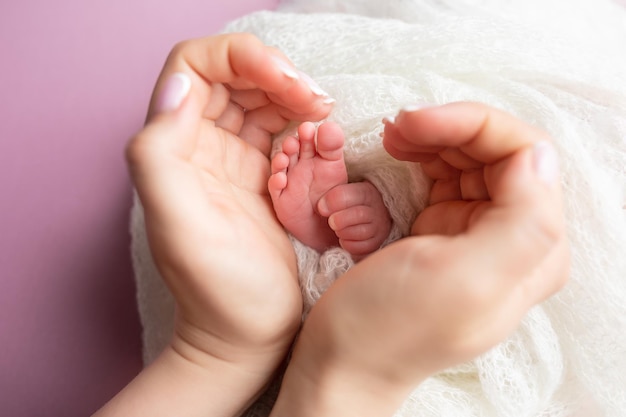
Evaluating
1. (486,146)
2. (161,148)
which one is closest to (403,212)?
(486,146)

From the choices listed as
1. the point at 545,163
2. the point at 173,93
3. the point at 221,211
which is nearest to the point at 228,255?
the point at 221,211

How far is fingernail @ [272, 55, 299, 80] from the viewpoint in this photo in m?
0.54

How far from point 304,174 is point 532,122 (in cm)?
24

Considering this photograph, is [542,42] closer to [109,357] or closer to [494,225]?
[494,225]

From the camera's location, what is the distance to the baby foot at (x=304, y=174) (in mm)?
562

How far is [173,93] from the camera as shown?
475mm

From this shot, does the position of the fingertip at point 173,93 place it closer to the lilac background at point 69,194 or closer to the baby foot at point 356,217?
the baby foot at point 356,217

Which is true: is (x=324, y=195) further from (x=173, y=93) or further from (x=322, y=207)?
(x=173, y=93)

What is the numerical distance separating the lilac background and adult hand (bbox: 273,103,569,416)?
0.45 metres

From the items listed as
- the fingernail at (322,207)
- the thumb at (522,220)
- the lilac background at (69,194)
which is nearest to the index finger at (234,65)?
the fingernail at (322,207)

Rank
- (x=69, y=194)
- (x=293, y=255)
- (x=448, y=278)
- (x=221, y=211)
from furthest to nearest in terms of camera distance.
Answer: (x=69, y=194), (x=293, y=255), (x=221, y=211), (x=448, y=278)

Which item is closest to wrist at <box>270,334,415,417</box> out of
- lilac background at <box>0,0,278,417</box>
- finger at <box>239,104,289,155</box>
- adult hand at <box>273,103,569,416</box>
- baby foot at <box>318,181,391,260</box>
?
adult hand at <box>273,103,569,416</box>

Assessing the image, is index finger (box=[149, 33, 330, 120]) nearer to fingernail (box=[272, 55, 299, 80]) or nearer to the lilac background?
fingernail (box=[272, 55, 299, 80])

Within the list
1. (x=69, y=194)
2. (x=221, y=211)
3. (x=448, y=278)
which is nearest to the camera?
(x=448, y=278)
